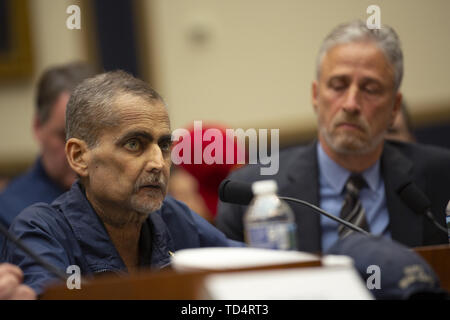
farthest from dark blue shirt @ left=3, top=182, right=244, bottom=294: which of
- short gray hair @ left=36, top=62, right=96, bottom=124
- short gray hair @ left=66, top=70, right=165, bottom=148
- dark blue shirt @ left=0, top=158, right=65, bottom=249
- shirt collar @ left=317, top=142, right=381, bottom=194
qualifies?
short gray hair @ left=36, top=62, right=96, bottom=124

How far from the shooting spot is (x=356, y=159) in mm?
2561

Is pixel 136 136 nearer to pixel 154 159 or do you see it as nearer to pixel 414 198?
pixel 154 159

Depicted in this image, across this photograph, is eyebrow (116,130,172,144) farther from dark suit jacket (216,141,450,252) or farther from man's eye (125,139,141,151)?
dark suit jacket (216,141,450,252)

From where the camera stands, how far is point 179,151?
3.00 m

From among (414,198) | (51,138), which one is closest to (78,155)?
(414,198)

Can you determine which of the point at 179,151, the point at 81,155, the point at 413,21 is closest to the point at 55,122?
the point at 179,151

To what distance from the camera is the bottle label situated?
5.34ft

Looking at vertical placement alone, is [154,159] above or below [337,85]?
below

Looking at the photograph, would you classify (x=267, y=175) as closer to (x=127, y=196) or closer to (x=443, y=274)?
(x=127, y=196)

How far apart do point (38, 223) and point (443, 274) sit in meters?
0.93

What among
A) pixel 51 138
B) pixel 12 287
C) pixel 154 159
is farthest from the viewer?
pixel 51 138

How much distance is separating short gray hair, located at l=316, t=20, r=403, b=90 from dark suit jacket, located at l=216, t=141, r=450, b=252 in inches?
11.3

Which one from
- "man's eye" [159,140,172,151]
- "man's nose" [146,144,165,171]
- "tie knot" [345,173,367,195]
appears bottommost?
"tie knot" [345,173,367,195]

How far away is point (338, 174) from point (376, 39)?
A: 500 millimetres
